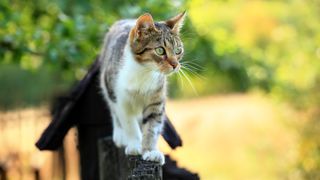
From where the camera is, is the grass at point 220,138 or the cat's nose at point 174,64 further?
the grass at point 220,138

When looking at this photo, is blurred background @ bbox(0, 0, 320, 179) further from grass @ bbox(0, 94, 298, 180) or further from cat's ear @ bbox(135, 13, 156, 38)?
cat's ear @ bbox(135, 13, 156, 38)

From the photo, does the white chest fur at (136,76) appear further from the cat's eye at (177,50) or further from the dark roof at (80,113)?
the dark roof at (80,113)

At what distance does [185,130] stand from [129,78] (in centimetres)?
701

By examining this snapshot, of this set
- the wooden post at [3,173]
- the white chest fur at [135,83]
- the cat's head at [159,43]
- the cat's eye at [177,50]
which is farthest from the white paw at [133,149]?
the wooden post at [3,173]

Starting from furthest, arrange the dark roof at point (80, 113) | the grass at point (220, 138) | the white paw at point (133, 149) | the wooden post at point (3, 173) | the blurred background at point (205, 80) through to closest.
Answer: the grass at point (220, 138) → the wooden post at point (3, 173) → the blurred background at point (205, 80) → the dark roof at point (80, 113) → the white paw at point (133, 149)

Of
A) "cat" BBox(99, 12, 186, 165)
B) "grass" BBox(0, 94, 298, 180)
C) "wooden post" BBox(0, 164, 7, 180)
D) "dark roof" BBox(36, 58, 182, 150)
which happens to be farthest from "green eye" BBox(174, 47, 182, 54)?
"grass" BBox(0, 94, 298, 180)

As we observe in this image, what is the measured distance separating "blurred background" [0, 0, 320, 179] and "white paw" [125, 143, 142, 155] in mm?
400

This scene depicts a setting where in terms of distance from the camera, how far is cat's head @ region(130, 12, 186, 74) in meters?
3.38

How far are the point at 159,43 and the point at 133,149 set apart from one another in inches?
21.0

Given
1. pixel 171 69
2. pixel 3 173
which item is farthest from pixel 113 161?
pixel 3 173

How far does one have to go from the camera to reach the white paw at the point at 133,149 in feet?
11.0

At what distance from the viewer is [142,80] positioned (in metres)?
3.61

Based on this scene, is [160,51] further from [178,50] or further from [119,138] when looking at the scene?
[119,138]

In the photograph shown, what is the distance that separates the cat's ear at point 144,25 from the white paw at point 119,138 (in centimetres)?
52
